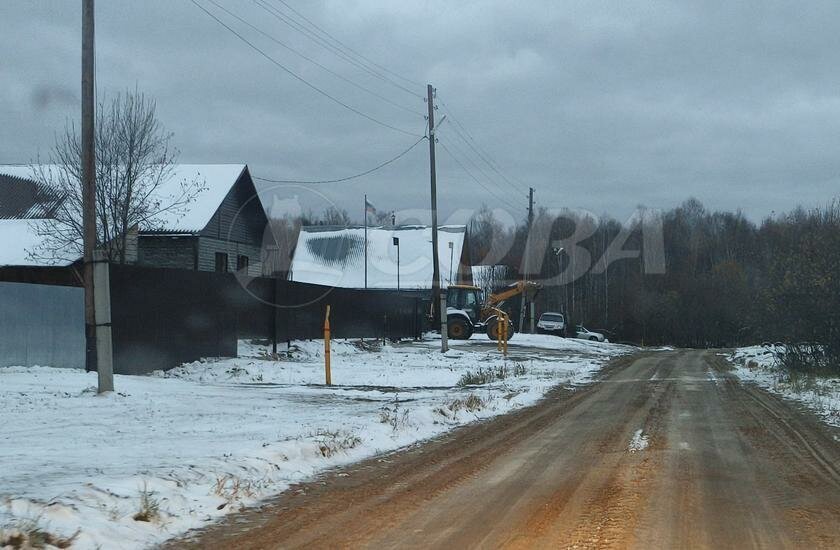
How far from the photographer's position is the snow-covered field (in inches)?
257

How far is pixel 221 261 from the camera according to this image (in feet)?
111

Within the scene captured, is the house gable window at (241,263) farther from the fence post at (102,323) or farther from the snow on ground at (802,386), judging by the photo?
the fence post at (102,323)

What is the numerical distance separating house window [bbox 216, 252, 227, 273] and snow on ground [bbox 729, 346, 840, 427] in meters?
19.3

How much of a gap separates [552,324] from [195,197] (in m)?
31.3

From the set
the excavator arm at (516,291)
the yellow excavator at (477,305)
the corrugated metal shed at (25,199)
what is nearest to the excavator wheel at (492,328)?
the yellow excavator at (477,305)

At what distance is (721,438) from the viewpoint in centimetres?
1136

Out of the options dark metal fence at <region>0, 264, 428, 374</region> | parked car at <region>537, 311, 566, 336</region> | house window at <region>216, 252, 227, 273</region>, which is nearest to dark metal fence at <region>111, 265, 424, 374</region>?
dark metal fence at <region>0, 264, 428, 374</region>

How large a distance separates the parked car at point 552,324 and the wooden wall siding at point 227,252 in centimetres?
2433

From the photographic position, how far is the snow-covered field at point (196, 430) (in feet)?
21.4

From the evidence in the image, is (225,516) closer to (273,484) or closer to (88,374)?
(273,484)

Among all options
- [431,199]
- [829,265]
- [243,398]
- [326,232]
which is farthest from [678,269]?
[243,398]

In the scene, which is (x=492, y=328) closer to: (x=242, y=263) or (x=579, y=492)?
(x=242, y=263)

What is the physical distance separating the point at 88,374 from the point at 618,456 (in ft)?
36.0

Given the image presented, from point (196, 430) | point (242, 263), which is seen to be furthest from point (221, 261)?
point (196, 430)
